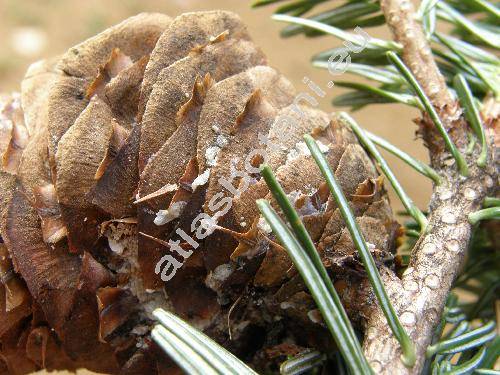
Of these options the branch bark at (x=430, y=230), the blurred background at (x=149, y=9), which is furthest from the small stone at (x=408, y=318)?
the blurred background at (x=149, y=9)

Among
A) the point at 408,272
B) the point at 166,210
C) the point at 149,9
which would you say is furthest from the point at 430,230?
the point at 149,9

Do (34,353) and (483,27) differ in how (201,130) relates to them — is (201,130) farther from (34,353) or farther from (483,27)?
(483,27)

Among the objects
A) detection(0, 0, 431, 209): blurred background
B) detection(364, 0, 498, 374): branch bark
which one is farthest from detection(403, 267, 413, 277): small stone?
detection(0, 0, 431, 209): blurred background

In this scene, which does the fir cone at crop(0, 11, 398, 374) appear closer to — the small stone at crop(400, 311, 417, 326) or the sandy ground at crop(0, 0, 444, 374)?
the small stone at crop(400, 311, 417, 326)

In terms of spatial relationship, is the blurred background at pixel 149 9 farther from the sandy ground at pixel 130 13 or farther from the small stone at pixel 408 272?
the small stone at pixel 408 272

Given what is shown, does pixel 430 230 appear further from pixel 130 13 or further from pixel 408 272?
pixel 130 13

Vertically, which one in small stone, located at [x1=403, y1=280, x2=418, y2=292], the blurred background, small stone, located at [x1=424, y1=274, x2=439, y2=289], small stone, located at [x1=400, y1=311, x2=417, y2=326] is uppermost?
small stone, located at [x1=424, y1=274, x2=439, y2=289]
